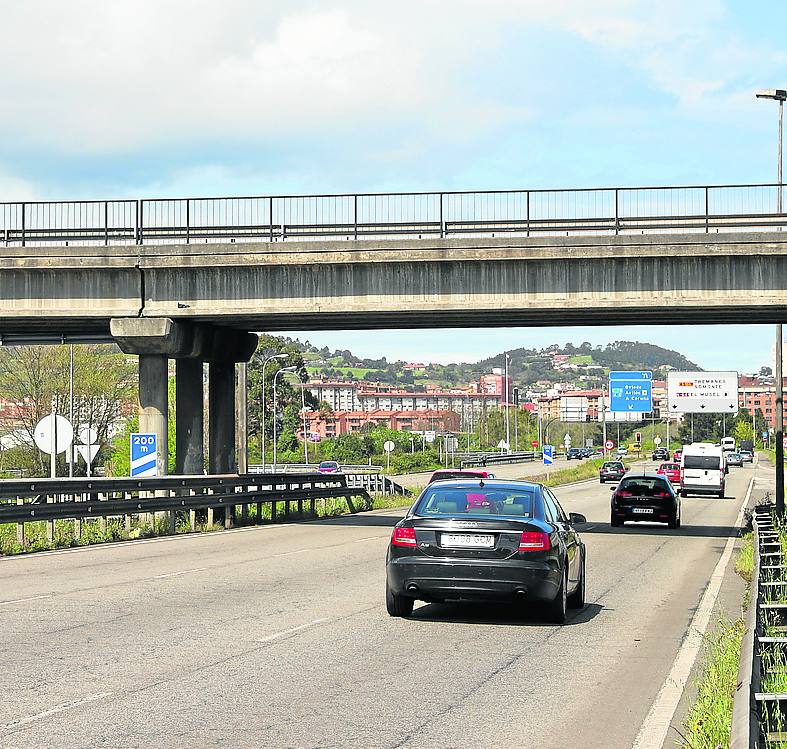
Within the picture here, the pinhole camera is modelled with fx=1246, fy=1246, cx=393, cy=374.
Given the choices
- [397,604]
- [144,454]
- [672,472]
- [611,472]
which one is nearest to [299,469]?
[611,472]

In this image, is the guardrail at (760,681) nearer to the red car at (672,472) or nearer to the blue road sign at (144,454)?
the blue road sign at (144,454)

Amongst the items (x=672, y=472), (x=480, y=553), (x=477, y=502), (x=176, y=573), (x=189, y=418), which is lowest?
(x=672, y=472)

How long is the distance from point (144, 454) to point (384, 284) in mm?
7514

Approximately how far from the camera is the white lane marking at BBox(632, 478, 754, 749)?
25.7ft

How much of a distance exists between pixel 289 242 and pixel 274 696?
2212 centimetres

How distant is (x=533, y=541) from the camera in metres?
12.6

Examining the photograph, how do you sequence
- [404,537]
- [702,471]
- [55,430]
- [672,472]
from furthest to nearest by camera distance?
[672,472]
[702,471]
[55,430]
[404,537]

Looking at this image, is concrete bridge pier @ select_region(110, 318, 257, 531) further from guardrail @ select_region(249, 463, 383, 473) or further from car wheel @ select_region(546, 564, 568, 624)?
guardrail @ select_region(249, 463, 383, 473)

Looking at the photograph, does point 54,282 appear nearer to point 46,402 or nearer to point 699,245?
point 699,245

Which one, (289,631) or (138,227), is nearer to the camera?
(289,631)

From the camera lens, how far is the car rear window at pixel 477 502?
13.2 m

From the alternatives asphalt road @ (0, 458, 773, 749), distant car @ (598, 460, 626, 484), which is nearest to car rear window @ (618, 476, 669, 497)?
asphalt road @ (0, 458, 773, 749)

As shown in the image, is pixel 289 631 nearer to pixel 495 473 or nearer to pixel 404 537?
pixel 404 537

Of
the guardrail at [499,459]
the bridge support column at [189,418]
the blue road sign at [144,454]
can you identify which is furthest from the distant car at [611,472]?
the blue road sign at [144,454]
